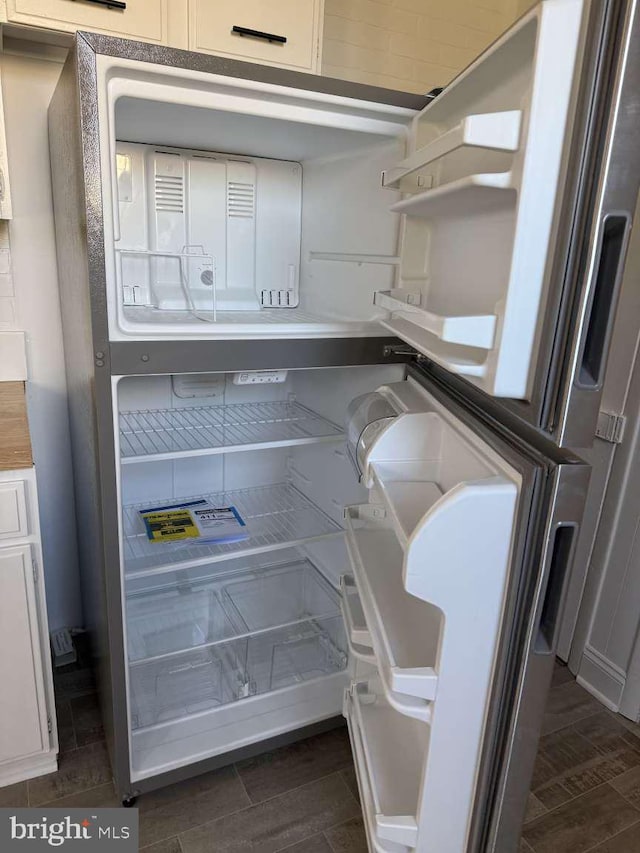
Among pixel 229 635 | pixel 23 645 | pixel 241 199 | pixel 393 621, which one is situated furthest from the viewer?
pixel 229 635

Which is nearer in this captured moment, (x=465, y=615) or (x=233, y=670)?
(x=465, y=615)

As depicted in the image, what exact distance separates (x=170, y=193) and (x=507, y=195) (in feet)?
3.86

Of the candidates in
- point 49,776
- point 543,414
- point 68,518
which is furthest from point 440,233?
point 49,776

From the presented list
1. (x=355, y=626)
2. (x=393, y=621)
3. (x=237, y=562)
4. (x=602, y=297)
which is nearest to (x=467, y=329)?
(x=602, y=297)

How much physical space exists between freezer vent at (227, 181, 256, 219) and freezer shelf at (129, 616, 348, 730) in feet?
4.30

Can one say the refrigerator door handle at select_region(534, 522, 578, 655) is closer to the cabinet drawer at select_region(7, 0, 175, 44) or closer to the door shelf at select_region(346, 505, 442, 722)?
the door shelf at select_region(346, 505, 442, 722)

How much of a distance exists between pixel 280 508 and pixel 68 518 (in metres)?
0.75

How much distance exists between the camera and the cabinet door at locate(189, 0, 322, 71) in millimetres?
1473

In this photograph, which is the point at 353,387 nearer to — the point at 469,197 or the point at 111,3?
the point at 469,197

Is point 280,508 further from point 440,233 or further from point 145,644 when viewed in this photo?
point 440,233

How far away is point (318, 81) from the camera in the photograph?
1250mm

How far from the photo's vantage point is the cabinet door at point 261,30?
147cm

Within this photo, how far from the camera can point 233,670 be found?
193cm

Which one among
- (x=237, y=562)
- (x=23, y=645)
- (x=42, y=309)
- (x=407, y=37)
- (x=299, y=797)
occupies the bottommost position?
(x=299, y=797)
